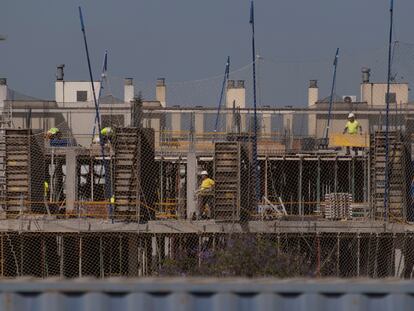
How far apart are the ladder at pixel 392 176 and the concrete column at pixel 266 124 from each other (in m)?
12.3

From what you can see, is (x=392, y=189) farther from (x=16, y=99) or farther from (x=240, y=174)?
(x=16, y=99)

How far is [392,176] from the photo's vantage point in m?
35.3

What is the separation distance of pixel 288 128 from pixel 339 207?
557 inches

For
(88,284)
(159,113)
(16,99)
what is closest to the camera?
(88,284)

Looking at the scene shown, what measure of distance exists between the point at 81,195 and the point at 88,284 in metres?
36.6

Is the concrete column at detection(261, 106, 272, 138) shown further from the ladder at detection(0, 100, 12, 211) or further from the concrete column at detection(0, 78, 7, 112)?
the concrete column at detection(0, 78, 7, 112)

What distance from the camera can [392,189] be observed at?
35.1 metres

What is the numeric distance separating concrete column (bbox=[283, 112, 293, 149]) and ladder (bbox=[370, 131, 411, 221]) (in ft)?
40.2

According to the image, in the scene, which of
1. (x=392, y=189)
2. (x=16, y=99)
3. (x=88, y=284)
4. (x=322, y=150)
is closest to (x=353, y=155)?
(x=322, y=150)

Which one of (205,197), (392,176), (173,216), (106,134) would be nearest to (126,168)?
(173,216)

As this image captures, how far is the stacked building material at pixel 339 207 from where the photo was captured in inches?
1416

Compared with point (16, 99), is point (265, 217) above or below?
below

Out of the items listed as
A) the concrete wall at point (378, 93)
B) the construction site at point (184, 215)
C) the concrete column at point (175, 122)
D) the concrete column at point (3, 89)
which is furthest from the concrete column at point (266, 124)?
the concrete column at point (3, 89)

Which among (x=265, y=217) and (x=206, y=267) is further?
(x=265, y=217)
